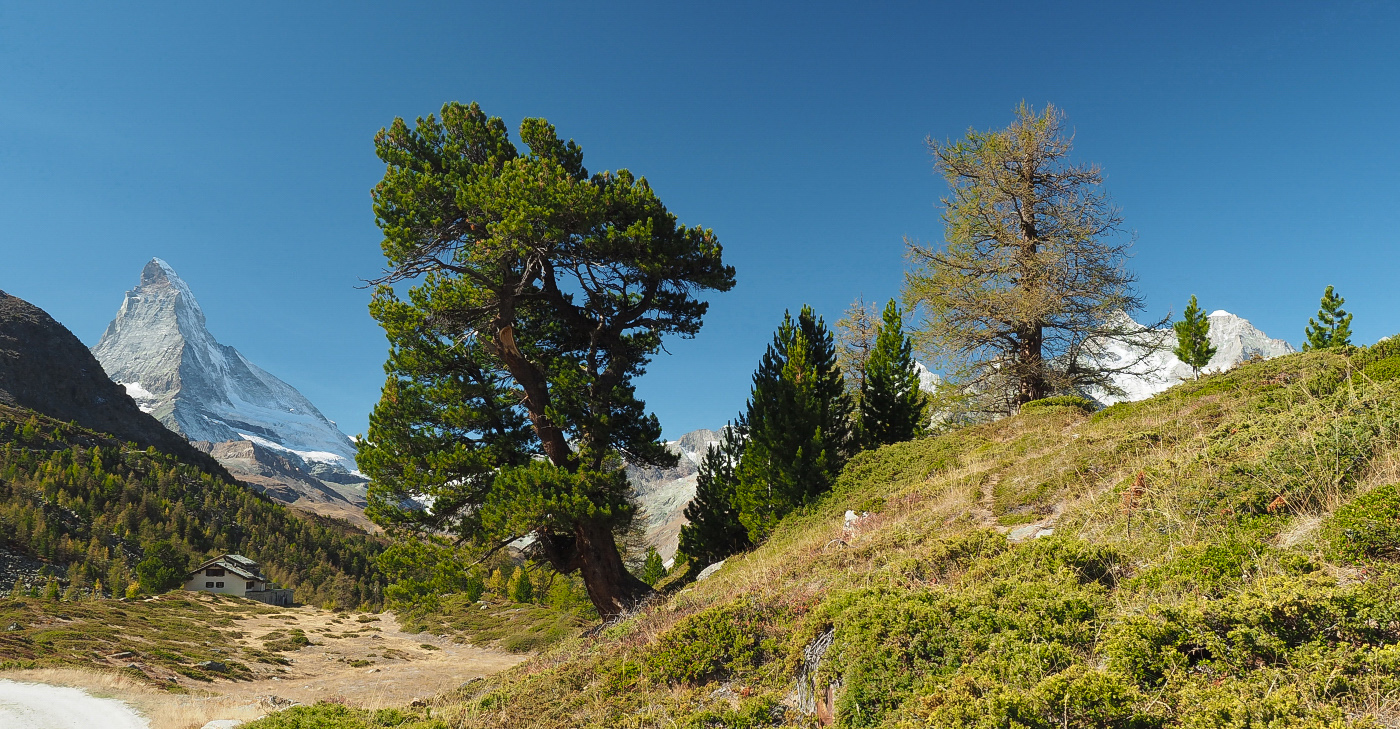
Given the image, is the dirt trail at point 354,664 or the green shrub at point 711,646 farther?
the dirt trail at point 354,664

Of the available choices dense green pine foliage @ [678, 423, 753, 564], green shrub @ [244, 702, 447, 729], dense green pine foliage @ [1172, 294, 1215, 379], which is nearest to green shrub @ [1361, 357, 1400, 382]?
green shrub @ [244, 702, 447, 729]

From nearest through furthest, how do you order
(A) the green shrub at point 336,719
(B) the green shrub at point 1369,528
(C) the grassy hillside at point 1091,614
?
1. (C) the grassy hillside at point 1091,614
2. (B) the green shrub at point 1369,528
3. (A) the green shrub at point 336,719

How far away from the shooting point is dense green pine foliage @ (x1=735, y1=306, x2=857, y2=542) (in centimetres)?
1958

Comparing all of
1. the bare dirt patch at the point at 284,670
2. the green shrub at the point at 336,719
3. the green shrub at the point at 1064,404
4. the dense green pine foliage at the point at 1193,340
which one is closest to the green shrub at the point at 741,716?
the green shrub at the point at 336,719

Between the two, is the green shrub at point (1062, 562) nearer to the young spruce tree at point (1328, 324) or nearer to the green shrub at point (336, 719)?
the green shrub at point (336, 719)

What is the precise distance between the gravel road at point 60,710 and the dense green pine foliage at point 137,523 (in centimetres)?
8431

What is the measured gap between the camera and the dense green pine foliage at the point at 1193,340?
40.4 m

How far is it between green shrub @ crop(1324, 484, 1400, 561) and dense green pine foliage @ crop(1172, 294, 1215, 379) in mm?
43662

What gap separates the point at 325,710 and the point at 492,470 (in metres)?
7.94

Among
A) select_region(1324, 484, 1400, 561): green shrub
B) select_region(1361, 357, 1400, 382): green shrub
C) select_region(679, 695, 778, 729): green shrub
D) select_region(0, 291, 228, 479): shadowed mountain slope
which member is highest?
select_region(0, 291, 228, 479): shadowed mountain slope

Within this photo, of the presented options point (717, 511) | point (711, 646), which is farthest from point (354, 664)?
point (711, 646)

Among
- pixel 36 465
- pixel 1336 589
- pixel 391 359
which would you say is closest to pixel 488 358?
pixel 391 359

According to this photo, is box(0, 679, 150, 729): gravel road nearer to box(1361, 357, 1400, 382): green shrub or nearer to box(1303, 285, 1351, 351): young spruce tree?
box(1361, 357, 1400, 382): green shrub

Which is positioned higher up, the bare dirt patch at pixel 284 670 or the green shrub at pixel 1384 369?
the green shrub at pixel 1384 369
